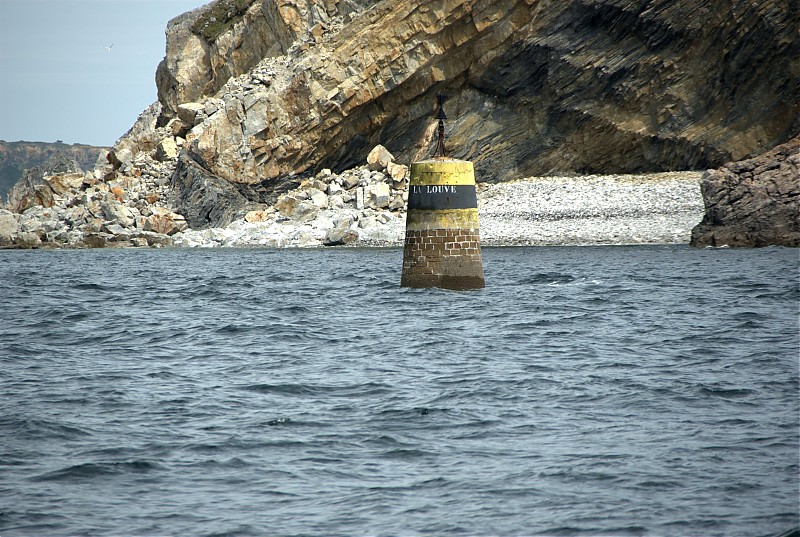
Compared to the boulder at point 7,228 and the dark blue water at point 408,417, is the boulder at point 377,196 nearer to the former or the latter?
the boulder at point 7,228

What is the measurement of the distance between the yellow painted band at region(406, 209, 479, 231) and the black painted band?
13cm

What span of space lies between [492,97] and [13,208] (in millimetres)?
40390

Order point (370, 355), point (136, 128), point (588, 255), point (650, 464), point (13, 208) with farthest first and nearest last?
point (136, 128), point (13, 208), point (588, 255), point (370, 355), point (650, 464)

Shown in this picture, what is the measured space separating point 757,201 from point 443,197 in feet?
75.6

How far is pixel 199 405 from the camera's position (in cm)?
1312

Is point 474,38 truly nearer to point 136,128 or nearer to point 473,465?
point 136,128

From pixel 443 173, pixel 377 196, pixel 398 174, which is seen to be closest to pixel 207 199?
pixel 377 196

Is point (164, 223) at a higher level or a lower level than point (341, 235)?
higher

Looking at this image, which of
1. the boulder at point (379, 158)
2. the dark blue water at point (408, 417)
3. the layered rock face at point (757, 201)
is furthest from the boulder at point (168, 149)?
the dark blue water at point (408, 417)

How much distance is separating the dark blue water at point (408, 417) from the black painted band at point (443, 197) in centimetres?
231

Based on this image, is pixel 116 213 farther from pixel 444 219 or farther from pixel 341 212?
pixel 444 219

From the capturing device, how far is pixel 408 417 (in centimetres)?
1230

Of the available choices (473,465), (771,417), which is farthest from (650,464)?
(771,417)

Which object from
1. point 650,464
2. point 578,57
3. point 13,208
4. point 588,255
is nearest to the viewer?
point 650,464
